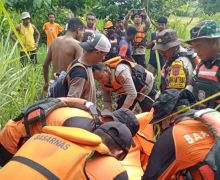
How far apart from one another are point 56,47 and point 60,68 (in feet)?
0.67

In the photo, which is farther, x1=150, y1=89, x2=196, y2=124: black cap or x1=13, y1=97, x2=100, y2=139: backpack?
x1=150, y1=89, x2=196, y2=124: black cap

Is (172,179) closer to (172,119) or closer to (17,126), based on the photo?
(172,119)

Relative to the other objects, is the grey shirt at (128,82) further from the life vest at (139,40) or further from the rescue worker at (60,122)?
the life vest at (139,40)

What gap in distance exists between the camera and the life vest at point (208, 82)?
2922 millimetres

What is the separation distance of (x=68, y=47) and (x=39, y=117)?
6.58 feet

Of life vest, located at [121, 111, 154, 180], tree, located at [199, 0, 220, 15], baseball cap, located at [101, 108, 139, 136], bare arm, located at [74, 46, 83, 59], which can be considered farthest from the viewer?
tree, located at [199, 0, 220, 15]

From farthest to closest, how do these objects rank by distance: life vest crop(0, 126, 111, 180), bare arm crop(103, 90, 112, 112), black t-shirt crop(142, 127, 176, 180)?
bare arm crop(103, 90, 112, 112) < black t-shirt crop(142, 127, 176, 180) < life vest crop(0, 126, 111, 180)

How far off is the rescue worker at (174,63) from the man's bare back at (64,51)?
2.68 feet

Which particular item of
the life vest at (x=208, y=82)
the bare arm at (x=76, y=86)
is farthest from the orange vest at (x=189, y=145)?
the bare arm at (x=76, y=86)

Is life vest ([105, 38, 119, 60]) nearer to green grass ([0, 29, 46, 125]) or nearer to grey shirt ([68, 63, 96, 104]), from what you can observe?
green grass ([0, 29, 46, 125])

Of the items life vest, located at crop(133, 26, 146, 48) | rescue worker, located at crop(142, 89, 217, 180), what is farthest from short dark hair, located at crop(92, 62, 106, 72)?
life vest, located at crop(133, 26, 146, 48)

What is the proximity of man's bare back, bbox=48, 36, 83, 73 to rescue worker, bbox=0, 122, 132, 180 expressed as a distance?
2.31 metres

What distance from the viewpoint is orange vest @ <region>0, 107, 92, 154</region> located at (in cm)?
209

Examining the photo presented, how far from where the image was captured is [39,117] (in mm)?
2127
